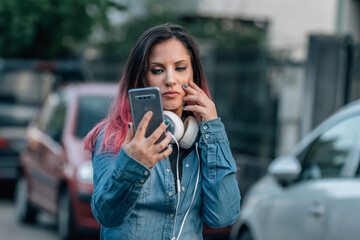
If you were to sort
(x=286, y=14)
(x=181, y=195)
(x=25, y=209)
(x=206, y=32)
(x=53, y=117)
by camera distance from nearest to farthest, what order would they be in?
(x=181, y=195)
(x=53, y=117)
(x=25, y=209)
(x=206, y=32)
(x=286, y=14)

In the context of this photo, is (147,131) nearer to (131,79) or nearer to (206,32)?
(131,79)

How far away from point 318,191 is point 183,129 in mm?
2145

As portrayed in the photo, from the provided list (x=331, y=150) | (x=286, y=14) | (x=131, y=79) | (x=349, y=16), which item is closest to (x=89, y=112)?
(x=331, y=150)

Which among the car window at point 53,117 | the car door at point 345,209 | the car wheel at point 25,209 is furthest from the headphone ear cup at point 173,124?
the car wheel at point 25,209

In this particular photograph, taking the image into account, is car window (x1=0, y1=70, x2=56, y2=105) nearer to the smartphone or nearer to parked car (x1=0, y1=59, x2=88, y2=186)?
parked car (x1=0, y1=59, x2=88, y2=186)

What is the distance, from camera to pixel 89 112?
8.66m

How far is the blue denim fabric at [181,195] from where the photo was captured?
2703 mm

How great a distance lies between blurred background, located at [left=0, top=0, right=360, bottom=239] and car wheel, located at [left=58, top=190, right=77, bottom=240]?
0.02 meters

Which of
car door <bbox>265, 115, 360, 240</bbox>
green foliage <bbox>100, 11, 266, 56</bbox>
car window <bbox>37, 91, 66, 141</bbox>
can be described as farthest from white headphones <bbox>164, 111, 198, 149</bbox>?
green foliage <bbox>100, 11, 266, 56</bbox>

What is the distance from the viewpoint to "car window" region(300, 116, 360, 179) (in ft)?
15.5

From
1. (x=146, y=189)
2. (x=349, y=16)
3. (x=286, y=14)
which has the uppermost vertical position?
(x=146, y=189)

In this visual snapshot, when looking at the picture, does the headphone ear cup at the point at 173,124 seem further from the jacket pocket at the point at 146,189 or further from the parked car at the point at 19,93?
the parked car at the point at 19,93

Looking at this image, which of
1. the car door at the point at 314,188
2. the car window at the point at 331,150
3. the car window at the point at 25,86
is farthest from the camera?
the car window at the point at 25,86

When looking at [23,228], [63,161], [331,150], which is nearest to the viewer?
[331,150]
